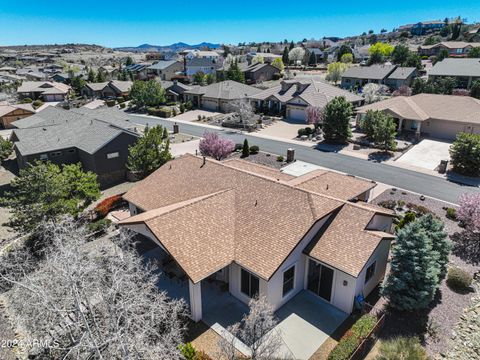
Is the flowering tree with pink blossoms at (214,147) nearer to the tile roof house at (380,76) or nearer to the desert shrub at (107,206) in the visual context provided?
the desert shrub at (107,206)

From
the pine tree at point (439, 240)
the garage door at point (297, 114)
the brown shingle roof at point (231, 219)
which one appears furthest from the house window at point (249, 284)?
the garage door at point (297, 114)

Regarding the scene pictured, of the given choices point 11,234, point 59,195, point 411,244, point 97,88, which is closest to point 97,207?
point 59,195

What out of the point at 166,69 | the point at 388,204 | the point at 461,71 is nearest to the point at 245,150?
the point at 388,204

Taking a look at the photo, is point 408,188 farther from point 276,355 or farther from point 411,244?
point 276,355

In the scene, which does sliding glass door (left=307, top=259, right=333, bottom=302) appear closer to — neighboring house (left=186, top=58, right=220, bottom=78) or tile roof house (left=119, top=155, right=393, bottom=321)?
tile roof house (left=119, top=155, right=393, bottom=321)

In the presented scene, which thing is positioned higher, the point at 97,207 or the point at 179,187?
the point at 179,187
